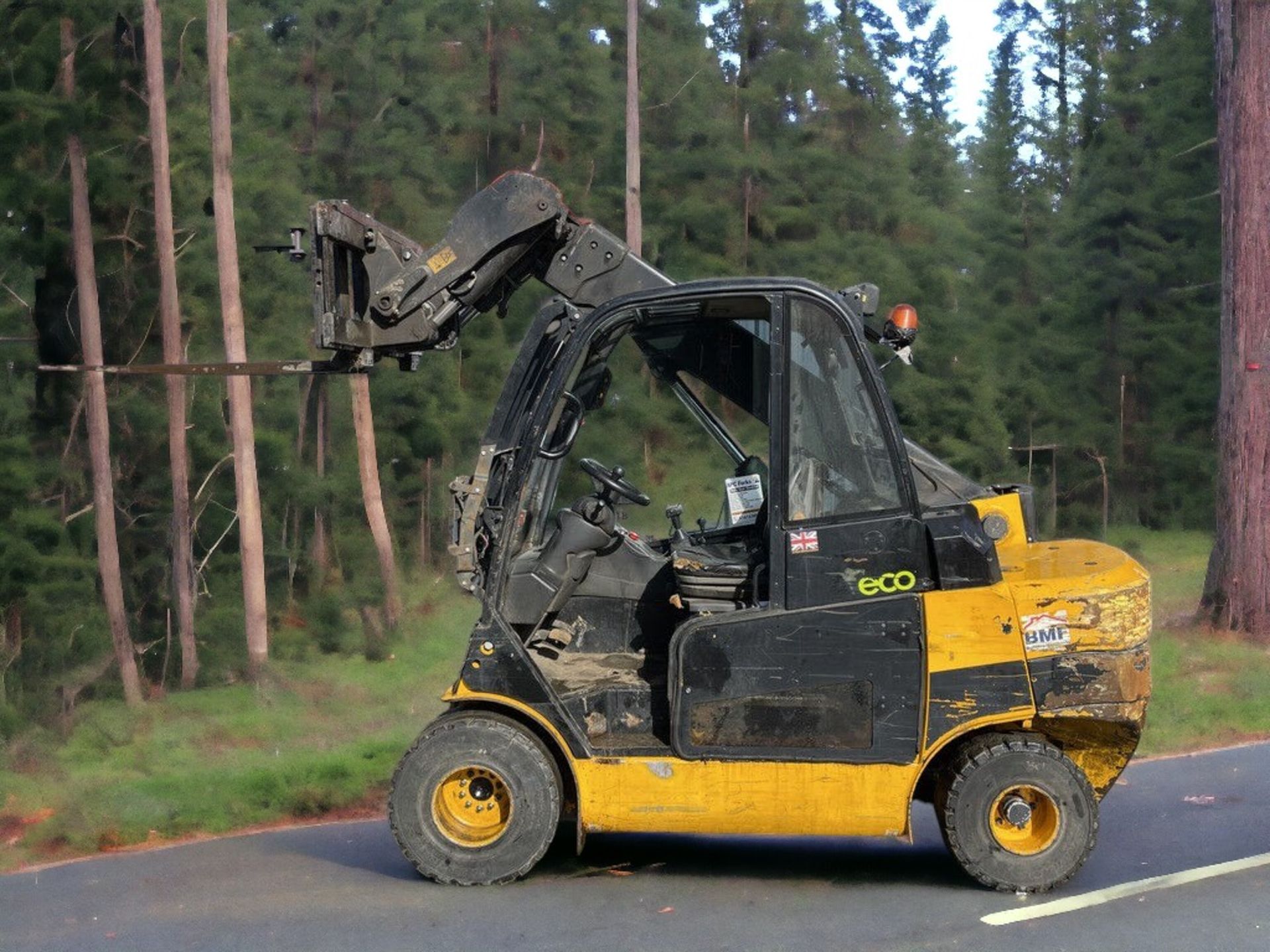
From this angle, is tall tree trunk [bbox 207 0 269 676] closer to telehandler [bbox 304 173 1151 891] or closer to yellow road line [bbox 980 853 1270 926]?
telehandler [bbox 304 173 1151 891]

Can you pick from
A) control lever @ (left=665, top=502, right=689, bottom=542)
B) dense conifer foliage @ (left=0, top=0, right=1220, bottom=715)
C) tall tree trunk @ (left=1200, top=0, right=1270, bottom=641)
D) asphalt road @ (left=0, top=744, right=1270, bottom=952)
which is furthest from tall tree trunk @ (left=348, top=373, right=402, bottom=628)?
control lever @ (left=665, top=502, right=689, bottom=542)

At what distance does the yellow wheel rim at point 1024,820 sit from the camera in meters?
6.56

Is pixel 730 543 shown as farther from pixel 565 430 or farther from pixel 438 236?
pixel 438 236

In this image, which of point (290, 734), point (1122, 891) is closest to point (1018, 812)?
point (1122, 891)

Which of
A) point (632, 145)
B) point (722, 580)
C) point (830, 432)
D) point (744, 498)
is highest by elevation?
point (632, 145)

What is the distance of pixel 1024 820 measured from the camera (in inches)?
259

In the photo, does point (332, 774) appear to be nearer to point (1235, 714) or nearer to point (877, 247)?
point (1235, 714)

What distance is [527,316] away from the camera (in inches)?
1086

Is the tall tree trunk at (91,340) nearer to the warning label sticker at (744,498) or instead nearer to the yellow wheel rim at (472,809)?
the warning label sticker at (744,498)

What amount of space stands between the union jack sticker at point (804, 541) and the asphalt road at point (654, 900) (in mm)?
1502

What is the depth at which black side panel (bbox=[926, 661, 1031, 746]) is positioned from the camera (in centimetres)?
646

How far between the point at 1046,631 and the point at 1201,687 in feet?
22.3

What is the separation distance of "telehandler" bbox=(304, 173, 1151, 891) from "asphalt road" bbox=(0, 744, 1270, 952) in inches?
→ 12.4

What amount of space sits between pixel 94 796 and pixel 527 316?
18.7 meters
